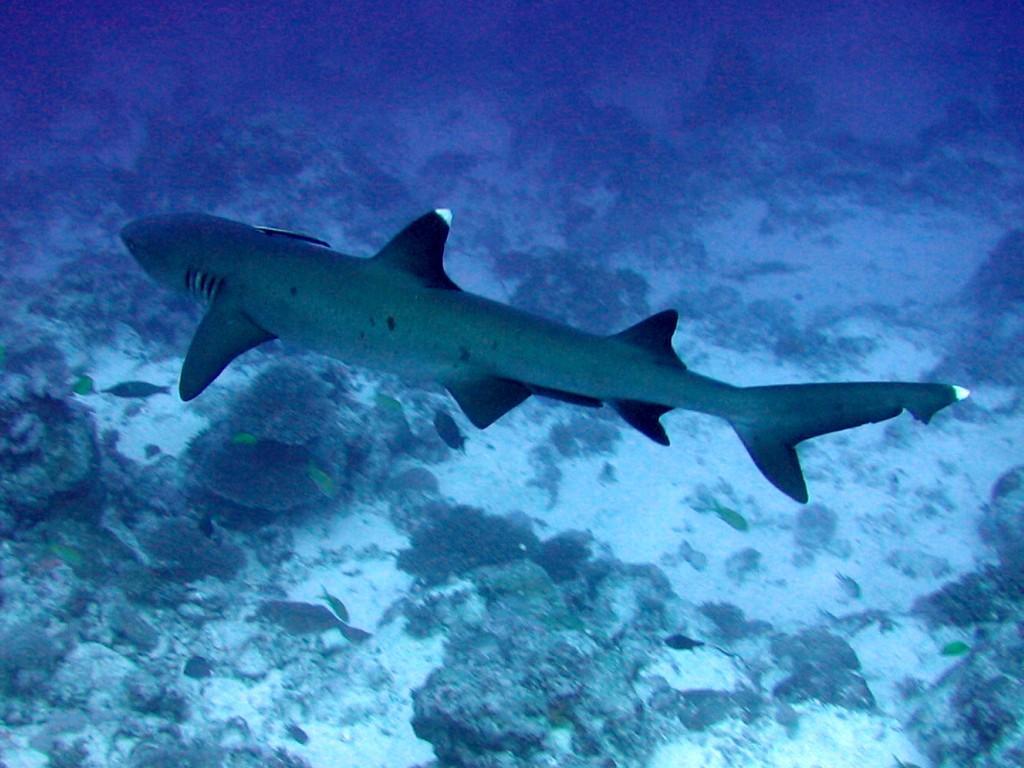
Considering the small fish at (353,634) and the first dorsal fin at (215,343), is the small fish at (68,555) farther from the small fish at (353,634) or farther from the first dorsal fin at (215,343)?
the first dorsal fin at (215,343)

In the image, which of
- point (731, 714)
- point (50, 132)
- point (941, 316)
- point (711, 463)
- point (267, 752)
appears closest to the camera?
point (267, 752)

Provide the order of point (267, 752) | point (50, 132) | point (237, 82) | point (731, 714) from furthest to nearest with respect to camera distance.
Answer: point (237, 82) → point (50, 132) → point (731, 714) → point (267, 752)

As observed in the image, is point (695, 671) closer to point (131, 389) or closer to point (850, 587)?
point (850, 587)

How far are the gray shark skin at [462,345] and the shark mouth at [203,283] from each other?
0.03ft

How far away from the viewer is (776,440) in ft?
13.9

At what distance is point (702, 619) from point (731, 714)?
7.68 feet

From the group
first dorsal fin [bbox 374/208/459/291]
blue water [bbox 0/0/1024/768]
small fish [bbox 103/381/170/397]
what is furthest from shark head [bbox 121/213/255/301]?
small fish [bbox 103/381/170/397]

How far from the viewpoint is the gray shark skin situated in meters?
3.86

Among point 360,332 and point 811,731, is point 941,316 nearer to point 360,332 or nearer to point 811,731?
point 811,731

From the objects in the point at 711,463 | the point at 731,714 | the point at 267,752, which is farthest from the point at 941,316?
the point at 267,752

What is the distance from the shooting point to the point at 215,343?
4.32 metres

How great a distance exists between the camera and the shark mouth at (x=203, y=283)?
439cm

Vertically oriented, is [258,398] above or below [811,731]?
above

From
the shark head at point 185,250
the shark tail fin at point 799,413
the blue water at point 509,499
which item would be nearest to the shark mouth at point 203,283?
the shark head at point 185,250
